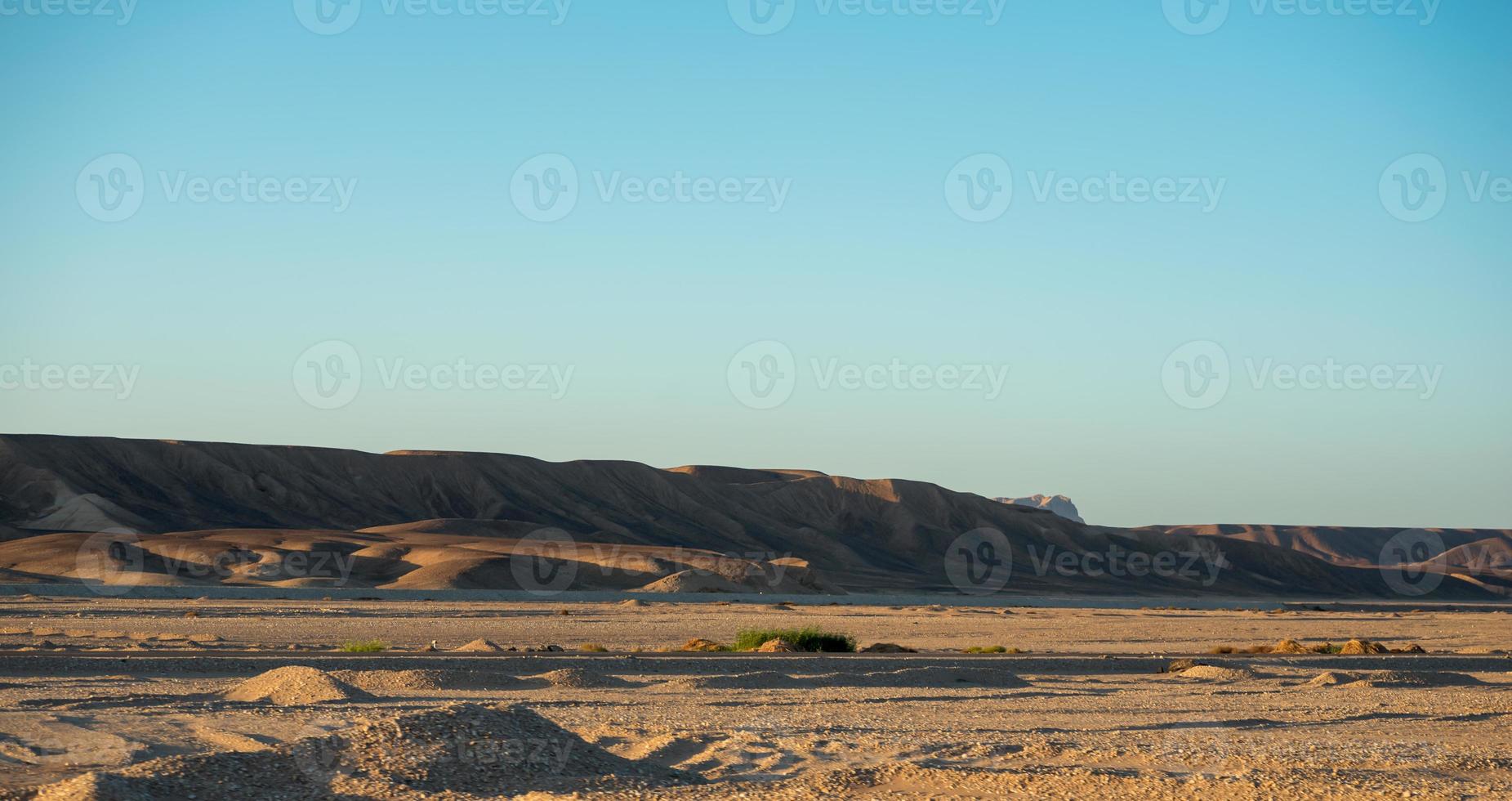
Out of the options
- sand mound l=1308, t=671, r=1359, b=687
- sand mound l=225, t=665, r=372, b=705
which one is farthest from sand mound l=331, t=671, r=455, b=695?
sand mound l=1308, t=671, r=1359, b=687

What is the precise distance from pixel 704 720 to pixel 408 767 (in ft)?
19.7

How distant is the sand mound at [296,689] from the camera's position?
16.7 m

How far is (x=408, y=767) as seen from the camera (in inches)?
435

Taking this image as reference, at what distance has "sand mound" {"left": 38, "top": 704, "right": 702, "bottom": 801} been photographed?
10.2m

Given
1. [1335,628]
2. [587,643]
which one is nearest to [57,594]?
[587,643]

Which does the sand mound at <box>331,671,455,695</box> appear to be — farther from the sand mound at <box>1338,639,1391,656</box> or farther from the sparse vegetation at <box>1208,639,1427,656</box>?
the sand mound at <box>1338,639,1391,656</box>

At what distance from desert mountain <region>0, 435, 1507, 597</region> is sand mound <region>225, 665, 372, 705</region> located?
58058mm

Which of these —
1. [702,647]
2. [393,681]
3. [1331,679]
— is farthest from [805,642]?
[393,681]

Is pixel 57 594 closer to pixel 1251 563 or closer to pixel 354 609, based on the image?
pixel 354 609

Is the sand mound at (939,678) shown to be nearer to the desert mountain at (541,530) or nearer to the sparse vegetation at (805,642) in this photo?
the sparse vegetation at (805,642)

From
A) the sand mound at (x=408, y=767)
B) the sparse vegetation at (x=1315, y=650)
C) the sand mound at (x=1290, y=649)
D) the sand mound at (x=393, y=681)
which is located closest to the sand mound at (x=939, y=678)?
the sand mound at (x=393, y=681)

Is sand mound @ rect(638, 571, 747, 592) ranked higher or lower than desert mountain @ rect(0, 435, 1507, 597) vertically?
lower

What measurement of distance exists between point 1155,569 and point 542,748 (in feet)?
441

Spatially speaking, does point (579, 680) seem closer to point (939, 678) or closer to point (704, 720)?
point (704, 720)
